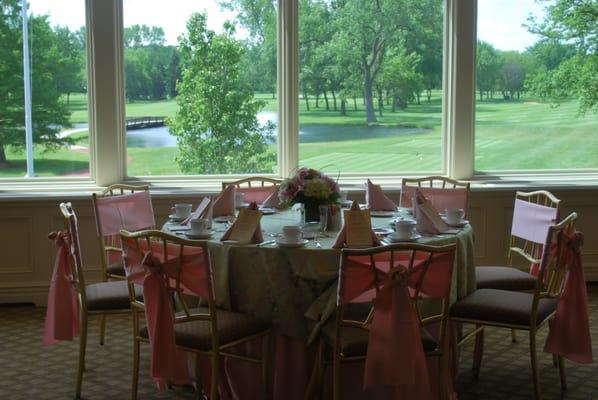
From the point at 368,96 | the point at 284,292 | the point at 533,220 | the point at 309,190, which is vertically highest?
the point at 368,96

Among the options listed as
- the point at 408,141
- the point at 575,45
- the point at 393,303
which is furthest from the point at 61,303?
the point at 575,45

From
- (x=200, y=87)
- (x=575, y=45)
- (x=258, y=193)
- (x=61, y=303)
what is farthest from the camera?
(x=575, y=45)

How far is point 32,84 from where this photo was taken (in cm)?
602

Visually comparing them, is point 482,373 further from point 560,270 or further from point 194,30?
point 194,30

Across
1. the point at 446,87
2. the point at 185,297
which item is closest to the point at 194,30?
the point at 446,87

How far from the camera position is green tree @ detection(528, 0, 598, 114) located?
6.52 meters

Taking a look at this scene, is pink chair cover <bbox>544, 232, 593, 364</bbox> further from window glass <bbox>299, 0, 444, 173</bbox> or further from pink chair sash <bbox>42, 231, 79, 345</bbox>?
window glass <bbox>299, 0, 444, 173</bbox>

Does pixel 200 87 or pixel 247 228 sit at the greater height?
pixel 200 87

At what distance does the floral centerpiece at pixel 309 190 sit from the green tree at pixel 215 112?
2.08m

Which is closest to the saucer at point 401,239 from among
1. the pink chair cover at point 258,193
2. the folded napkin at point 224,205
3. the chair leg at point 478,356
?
the chair leg at point 478,356

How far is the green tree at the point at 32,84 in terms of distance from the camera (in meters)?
5.94

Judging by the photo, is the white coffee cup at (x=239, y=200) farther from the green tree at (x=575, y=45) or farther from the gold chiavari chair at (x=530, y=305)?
the green tree at (x=575, y=45)

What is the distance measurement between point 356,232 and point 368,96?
278 cm

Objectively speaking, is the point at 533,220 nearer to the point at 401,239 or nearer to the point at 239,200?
the point at 401,239
